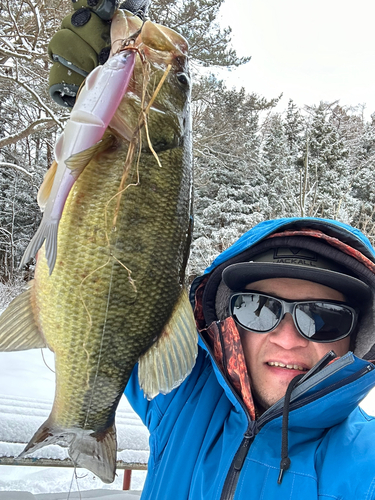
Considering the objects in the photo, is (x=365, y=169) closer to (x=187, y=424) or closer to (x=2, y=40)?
(x=2, y=40)

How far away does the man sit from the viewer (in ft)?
4.20

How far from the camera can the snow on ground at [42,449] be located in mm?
1984

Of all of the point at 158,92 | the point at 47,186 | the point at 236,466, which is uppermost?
the point at 158,92

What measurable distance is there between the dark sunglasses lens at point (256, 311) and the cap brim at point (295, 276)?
0.08 metres

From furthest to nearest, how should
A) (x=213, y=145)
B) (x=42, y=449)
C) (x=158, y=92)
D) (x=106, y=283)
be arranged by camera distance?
Result: (x=213, y=145), (x=42, y=449), (x=158, y=92), (x=106, y=283)

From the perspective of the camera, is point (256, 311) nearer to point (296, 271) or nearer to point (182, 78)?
point (296, 271)

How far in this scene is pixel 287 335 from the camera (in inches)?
62.1

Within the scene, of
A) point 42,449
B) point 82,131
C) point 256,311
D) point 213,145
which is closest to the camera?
point 82,131

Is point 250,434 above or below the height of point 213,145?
above

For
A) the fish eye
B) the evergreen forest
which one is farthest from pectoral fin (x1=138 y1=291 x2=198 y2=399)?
the evergreen forest

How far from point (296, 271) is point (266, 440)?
68 cm

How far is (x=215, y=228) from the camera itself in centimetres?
1698

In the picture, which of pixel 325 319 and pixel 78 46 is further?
pixel 325 319

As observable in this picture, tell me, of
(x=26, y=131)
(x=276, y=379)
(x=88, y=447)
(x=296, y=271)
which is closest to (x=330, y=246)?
(x=296, y=271)
